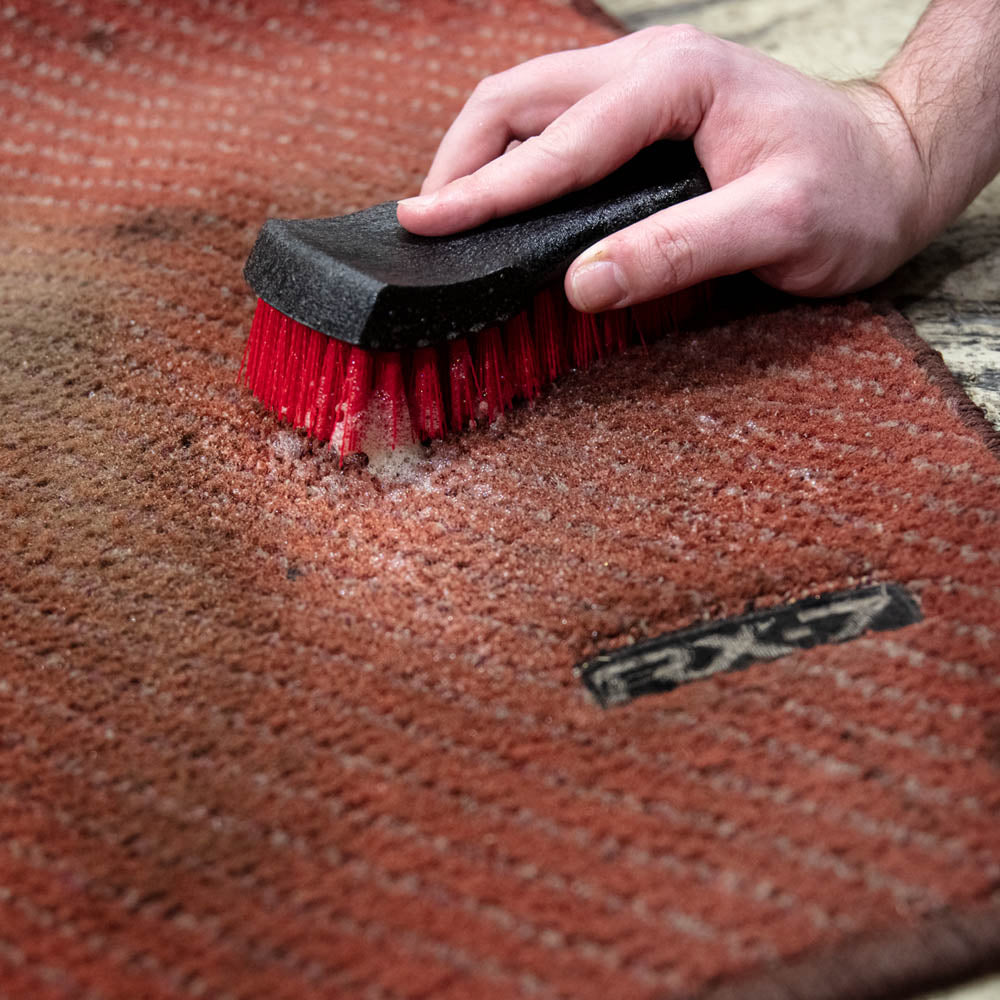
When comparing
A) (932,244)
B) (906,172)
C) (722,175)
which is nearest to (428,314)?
(722,175)

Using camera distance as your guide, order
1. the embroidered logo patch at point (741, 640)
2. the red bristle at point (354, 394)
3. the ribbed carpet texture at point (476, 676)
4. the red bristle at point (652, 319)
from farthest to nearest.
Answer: the red bristle at point (652, 319) < the red bristle at point (354, 394) < the embroidered logo patch at point (741, 640) < the ribbed carpet texture at point (476, 676)

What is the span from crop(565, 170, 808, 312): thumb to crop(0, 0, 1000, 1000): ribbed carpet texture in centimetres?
8

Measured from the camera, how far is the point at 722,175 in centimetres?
84

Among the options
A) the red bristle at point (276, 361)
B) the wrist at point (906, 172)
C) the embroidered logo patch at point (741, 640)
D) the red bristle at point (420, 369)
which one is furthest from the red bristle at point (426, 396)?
the wrist at point (906, 172)

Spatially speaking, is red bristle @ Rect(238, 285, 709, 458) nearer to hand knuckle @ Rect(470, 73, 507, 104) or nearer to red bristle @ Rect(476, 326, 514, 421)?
red bristle @ Rect(476, 326, 514, 421)

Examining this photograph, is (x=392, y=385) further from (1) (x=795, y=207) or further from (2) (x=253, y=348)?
(1) (x=795, y=207)

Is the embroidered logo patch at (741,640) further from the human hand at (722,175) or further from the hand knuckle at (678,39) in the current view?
the hand knuckle at (678,39)

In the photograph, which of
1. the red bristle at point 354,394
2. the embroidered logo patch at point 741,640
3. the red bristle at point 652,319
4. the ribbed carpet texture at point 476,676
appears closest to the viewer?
the ribbed carpet texture at point 476,676

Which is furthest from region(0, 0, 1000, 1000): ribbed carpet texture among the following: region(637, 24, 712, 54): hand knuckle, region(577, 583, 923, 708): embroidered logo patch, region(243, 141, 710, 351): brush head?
region(637, 24, 712, 54): hand knuckle

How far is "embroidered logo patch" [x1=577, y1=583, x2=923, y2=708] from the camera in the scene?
62 cm

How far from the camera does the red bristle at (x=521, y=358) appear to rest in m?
0.80

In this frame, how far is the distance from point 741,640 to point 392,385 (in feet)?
1.07

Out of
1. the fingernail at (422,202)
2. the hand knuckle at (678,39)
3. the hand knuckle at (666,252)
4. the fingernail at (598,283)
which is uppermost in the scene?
the hand knuckle at (678,39)

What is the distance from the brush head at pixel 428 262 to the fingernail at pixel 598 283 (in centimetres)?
2
